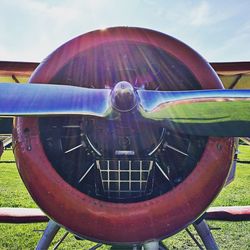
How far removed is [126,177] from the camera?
218 centimetres

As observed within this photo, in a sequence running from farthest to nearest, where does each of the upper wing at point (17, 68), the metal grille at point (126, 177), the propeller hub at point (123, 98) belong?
the upper wing at point (17, 68) → the metal grille at point (126, 177) → the propeller hub at point (123, 98)

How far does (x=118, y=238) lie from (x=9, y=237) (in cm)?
351

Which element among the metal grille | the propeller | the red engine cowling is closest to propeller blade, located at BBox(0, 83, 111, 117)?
the propeller

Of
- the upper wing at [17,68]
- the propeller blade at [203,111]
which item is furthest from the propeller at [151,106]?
the upper wing at [17,68]

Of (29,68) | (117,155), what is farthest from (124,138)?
(29,68)

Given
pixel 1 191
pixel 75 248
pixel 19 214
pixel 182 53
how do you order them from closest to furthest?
pixel 182 53 → pixel 19 214 → pixel 75 248 → pixel 1 191

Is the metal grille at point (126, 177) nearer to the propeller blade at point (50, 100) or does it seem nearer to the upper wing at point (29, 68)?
the propeller blade at point (50, 100)

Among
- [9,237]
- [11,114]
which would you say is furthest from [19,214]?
[11,114]

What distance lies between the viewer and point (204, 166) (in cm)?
203

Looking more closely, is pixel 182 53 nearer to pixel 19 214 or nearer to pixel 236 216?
pixel 236 216

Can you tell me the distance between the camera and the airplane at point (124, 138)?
1.95 meters

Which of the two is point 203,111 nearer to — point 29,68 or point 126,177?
point 126,177

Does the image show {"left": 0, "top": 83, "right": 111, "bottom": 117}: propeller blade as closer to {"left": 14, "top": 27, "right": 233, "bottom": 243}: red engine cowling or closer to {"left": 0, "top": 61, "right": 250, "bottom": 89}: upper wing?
{"left": 14, "top": 27, "right": 233, "bottom": 243}: red engine cowling

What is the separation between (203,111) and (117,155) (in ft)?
1.92
